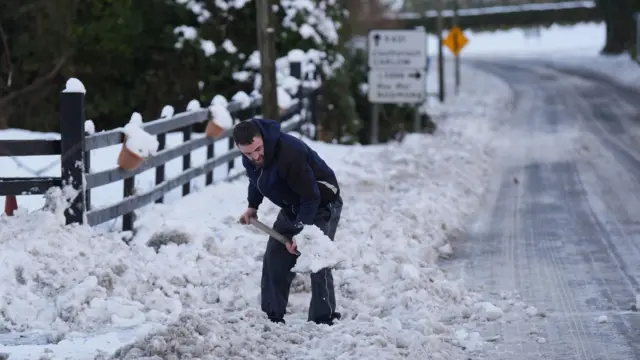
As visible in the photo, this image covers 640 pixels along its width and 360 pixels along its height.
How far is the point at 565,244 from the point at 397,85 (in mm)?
10933

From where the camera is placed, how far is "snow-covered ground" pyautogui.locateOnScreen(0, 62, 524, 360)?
6980 mm

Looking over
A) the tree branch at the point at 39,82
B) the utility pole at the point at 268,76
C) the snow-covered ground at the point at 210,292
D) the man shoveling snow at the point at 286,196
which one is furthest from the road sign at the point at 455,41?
the man shoveling snow at the point at 286,196

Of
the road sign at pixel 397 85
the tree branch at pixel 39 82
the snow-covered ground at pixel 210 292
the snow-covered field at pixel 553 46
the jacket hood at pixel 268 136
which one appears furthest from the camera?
the snow-covered field at pixel 553 46

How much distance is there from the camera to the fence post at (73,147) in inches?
361

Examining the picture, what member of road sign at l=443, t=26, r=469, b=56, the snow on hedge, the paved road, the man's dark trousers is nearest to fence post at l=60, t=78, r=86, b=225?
the man's dark trousers

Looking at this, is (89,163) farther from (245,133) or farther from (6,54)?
(6,54)

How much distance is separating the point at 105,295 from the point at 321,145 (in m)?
11.9

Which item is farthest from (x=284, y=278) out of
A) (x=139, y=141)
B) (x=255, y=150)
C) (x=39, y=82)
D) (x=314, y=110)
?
(x=314, y=110)

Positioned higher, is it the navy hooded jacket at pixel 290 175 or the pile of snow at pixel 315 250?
the navy hooded jacket at pixel 290 175

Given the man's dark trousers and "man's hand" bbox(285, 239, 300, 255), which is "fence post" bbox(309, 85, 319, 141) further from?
"man's hand" bbox(285, 239, 300, 255)

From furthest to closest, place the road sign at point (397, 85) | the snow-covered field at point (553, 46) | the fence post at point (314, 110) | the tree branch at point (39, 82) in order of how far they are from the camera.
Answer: the snow-covered field at point (553, 46) → the road sign at point (397, 85) → the fence post at point (314, 110) → the tree branch at point (39, 82)

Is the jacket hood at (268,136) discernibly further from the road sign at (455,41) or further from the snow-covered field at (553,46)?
the snow-covered field at (553,46)

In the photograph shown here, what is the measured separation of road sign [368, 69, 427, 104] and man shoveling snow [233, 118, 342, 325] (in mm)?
14363

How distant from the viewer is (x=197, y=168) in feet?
43.1
